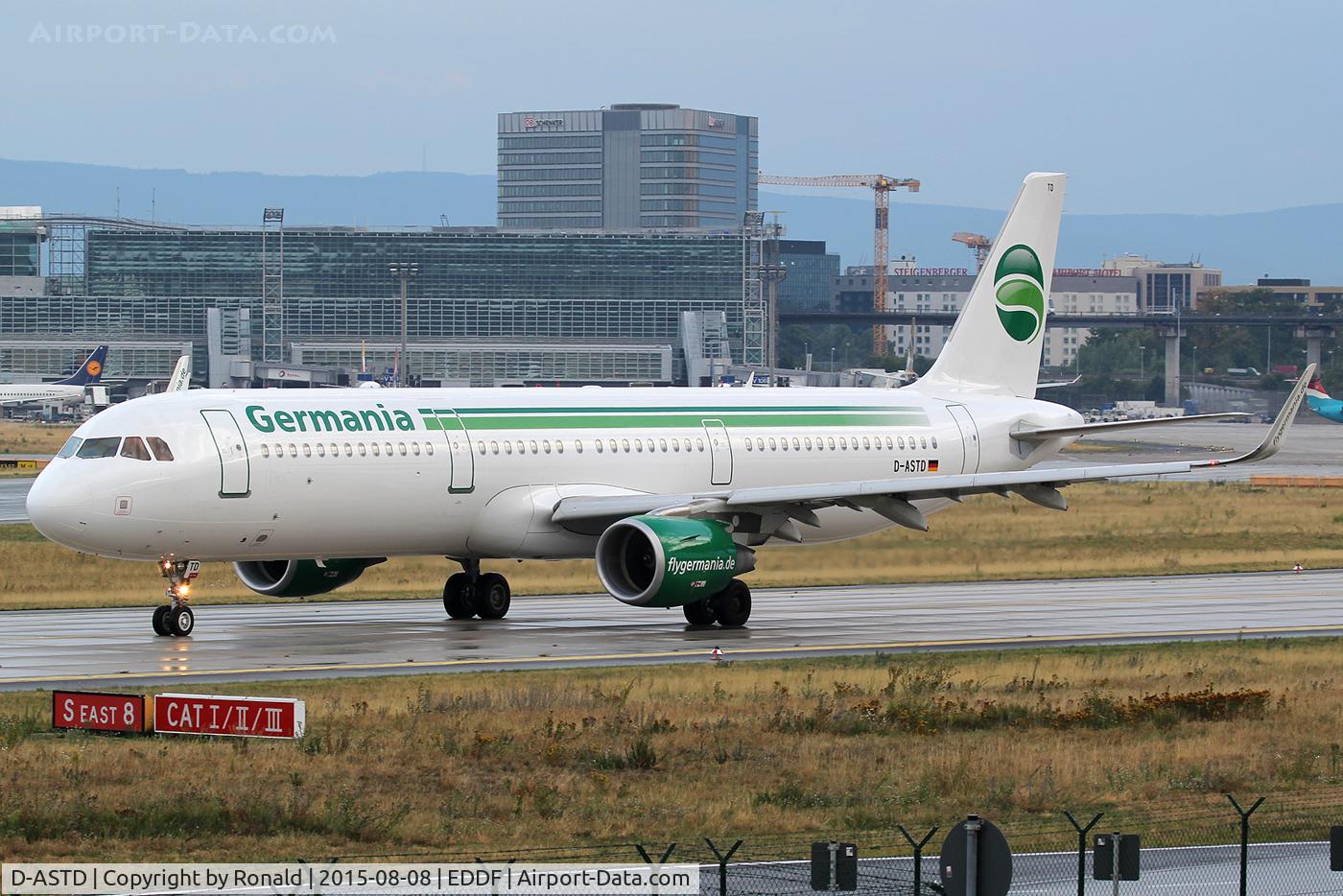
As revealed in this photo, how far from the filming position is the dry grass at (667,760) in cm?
2044

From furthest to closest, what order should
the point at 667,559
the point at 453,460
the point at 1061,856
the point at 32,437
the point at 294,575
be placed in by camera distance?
the point at 32,437, the point at 294,575, the point at 453,460, the point at 667,559, the point at 1061,856

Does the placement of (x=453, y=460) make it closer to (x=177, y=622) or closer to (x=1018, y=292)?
(x=177, y=622)

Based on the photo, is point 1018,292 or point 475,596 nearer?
point 475,596

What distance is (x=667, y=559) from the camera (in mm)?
37500

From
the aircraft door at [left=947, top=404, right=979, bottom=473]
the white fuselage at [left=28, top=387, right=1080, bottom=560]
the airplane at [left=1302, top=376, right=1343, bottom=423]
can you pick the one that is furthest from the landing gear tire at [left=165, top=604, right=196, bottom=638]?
the airplane at [left=1302, top=376, right=1343, bottom=423]

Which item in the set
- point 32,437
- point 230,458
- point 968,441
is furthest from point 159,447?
point 32,437

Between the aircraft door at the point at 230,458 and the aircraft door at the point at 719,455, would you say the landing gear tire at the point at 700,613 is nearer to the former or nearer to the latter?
the aircraft door at the point at 719,455

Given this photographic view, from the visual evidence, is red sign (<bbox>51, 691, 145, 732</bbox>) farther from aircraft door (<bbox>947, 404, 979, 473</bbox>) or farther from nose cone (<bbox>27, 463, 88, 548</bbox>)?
aircraft door (<bbox>947, 404, 979, 473</bbox>)

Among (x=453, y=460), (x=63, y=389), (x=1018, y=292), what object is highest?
(x=1018, y=292)

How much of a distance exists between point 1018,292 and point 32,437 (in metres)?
99.7

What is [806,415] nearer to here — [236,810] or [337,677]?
[337,677]

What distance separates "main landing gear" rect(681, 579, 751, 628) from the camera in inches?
1604

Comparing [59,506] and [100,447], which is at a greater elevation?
[100,447]

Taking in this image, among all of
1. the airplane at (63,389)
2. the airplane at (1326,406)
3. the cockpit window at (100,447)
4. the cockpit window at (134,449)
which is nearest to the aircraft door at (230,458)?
the cockpit window at (134,449)
